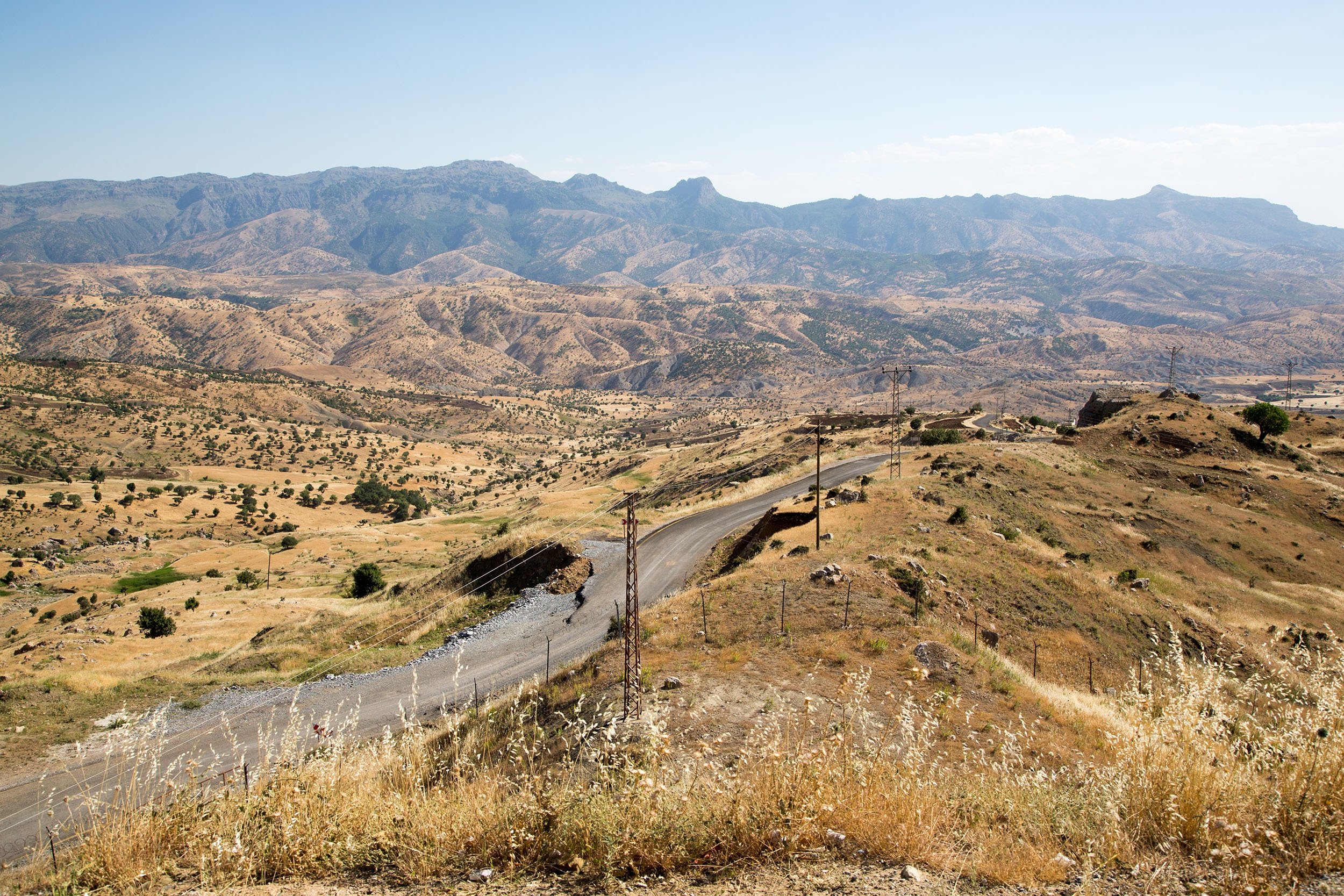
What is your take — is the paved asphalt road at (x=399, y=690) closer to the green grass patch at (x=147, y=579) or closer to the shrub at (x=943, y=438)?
the shrub at (x=943, y=438)

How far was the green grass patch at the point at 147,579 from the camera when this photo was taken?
1848 inches

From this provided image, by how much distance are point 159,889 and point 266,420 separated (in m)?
134

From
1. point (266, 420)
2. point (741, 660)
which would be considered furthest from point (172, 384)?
point (741, 660)

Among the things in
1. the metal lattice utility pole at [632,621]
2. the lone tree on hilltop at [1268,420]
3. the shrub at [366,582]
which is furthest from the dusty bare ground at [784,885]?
the lone tree on hilltop at [1268,420]

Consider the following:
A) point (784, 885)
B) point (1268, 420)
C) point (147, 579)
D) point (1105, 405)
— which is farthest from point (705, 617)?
point (1105, 405)

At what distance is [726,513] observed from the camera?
1634 inches

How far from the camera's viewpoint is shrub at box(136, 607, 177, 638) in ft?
108

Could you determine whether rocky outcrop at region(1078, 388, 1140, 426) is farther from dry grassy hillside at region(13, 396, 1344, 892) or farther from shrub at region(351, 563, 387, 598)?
shrub at region(351, 563, 387, 598)

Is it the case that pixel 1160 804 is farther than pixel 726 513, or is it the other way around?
pixel 726 513

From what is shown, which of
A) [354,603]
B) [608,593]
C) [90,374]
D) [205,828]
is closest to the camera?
[205,828]

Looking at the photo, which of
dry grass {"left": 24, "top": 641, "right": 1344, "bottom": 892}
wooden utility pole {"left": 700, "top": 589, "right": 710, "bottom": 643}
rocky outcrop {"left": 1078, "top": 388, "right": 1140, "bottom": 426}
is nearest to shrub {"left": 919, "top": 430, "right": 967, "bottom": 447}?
rocky outcrop {"left": 1078, "top": 388, "right": 1140, "bottom": 426}

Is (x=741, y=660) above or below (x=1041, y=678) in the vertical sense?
above

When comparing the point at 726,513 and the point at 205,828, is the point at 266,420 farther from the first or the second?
the point at 205,828

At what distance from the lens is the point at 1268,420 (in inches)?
2175
